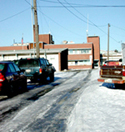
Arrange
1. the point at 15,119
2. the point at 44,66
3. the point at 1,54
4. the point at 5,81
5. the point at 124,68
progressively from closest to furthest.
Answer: the point at 15,119
the point at 5,81
the point at 124,68
the point at 44,66
the point at 1,54

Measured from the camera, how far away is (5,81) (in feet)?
27.1

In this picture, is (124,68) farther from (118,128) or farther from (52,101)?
(118,128)

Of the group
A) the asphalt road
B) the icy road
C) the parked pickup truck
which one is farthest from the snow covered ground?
the parked pickup truck

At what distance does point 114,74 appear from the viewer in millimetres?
10320

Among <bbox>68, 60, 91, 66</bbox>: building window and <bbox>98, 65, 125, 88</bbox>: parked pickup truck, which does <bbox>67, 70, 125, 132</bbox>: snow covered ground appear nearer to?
<bbox>98, 65, 125, 88</bbox>: parked pickup truck

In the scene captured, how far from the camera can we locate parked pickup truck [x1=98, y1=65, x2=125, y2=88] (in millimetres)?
9898

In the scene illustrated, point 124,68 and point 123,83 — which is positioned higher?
point 124,68

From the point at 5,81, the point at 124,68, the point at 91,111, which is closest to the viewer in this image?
the point at 91,111

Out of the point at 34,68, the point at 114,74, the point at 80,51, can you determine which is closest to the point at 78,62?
the point at 80,51

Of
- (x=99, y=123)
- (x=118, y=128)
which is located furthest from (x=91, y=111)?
(x=118, y=128)

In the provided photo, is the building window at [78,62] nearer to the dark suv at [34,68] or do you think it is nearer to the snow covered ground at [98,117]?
the dark suv at [34,68]

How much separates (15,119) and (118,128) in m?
2.80

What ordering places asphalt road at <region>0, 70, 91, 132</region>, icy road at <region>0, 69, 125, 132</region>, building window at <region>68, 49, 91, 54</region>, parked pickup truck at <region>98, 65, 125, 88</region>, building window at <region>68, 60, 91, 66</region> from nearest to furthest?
icy road at <region>0, 69, 125, 132</region>
asphalt road at <region>0, 70, 91, 132</region>
parked pickup truck at <region>98, 65, 125, 88</region>
building window at <region>68, 49, 91, 54</region>
building window at <region>68, 60, 91, 66</region>

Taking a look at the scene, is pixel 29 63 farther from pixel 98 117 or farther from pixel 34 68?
pixel 98 117
